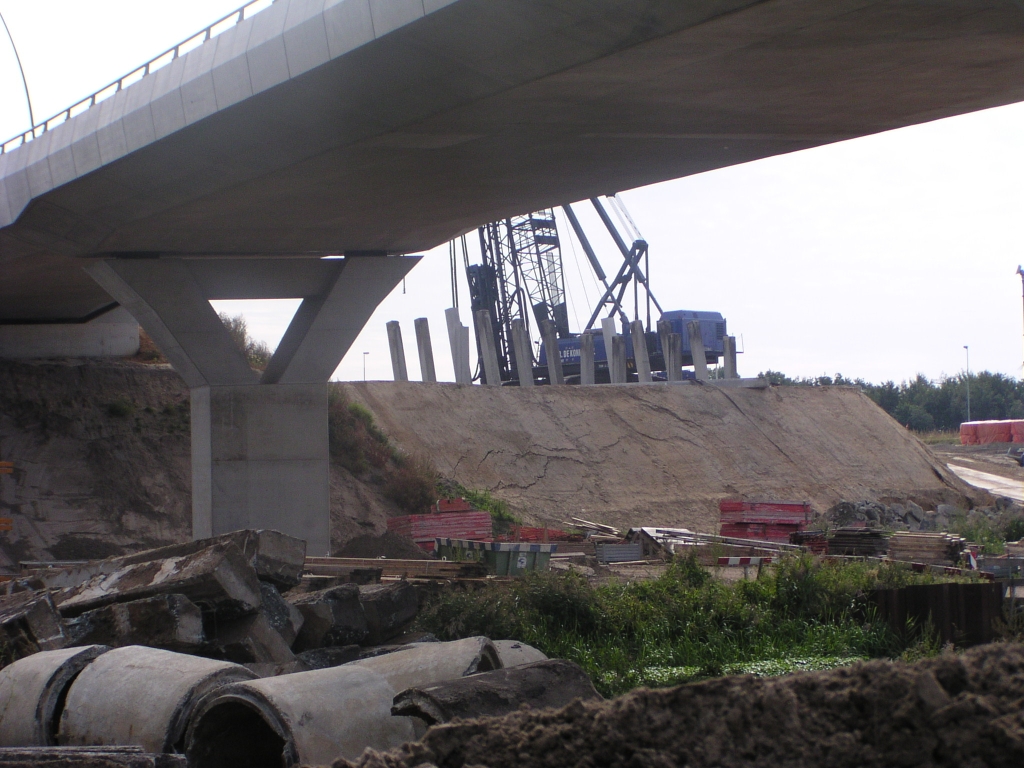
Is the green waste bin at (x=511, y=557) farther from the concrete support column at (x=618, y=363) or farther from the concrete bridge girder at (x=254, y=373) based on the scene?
the concrete support column at (x=618, y=363)

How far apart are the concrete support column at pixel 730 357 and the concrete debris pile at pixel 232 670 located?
131ft

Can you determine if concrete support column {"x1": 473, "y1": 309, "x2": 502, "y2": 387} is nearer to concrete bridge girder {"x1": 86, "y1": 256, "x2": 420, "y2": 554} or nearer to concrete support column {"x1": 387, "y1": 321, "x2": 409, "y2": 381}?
concrete support column {"x1": 387, "y1": 321, "x2": 409, "y2": 381}

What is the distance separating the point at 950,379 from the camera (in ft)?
358

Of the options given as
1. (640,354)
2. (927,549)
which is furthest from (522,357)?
(927,549)

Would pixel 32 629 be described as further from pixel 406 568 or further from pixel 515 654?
pixel 406 568

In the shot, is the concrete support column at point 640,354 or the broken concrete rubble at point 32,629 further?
the concrete support column at point 640,354

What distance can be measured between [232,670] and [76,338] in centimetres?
2534

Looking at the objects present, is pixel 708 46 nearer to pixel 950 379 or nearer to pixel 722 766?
pixel 722 766

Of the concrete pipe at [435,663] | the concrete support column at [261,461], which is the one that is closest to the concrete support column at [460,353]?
the concrete support column at [261,461]

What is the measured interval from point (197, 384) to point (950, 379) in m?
104

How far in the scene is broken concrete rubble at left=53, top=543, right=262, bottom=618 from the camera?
9773 mm

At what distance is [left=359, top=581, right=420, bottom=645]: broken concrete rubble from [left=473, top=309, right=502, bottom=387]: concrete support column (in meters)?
32.2

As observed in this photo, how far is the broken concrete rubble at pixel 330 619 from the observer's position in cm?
1032

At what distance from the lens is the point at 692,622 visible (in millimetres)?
12086
